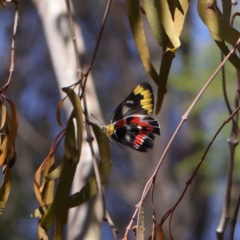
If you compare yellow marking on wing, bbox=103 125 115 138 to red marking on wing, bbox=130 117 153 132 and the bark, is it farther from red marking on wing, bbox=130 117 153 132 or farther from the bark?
the bark

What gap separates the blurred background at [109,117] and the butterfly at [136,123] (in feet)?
5.21

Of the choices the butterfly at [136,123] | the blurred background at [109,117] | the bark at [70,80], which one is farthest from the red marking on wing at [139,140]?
the blurred background at [109,117]

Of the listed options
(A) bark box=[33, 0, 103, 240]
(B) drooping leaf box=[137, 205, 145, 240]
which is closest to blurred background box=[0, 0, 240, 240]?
(A) bark box=[33, 0, 103, 240]

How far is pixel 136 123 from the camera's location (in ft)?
2.43

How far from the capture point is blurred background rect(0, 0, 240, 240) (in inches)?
109

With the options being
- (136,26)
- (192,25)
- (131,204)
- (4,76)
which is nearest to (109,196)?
(131,204)

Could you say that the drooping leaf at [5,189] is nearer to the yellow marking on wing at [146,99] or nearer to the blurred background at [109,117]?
the yellow marking on wing at [146,99]

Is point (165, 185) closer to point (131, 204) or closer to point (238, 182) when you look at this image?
Answer: point (131, 204)

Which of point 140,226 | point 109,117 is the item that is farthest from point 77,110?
point 109,117

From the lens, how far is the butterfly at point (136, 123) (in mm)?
724

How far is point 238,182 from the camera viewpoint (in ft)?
7.15

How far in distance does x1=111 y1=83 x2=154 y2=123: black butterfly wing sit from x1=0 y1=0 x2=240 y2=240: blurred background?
1584 mm

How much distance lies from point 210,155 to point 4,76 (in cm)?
159

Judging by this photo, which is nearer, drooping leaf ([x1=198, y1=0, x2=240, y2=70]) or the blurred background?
drooping leaf ([x1=198, y1=0, x2=240, y2=70])
